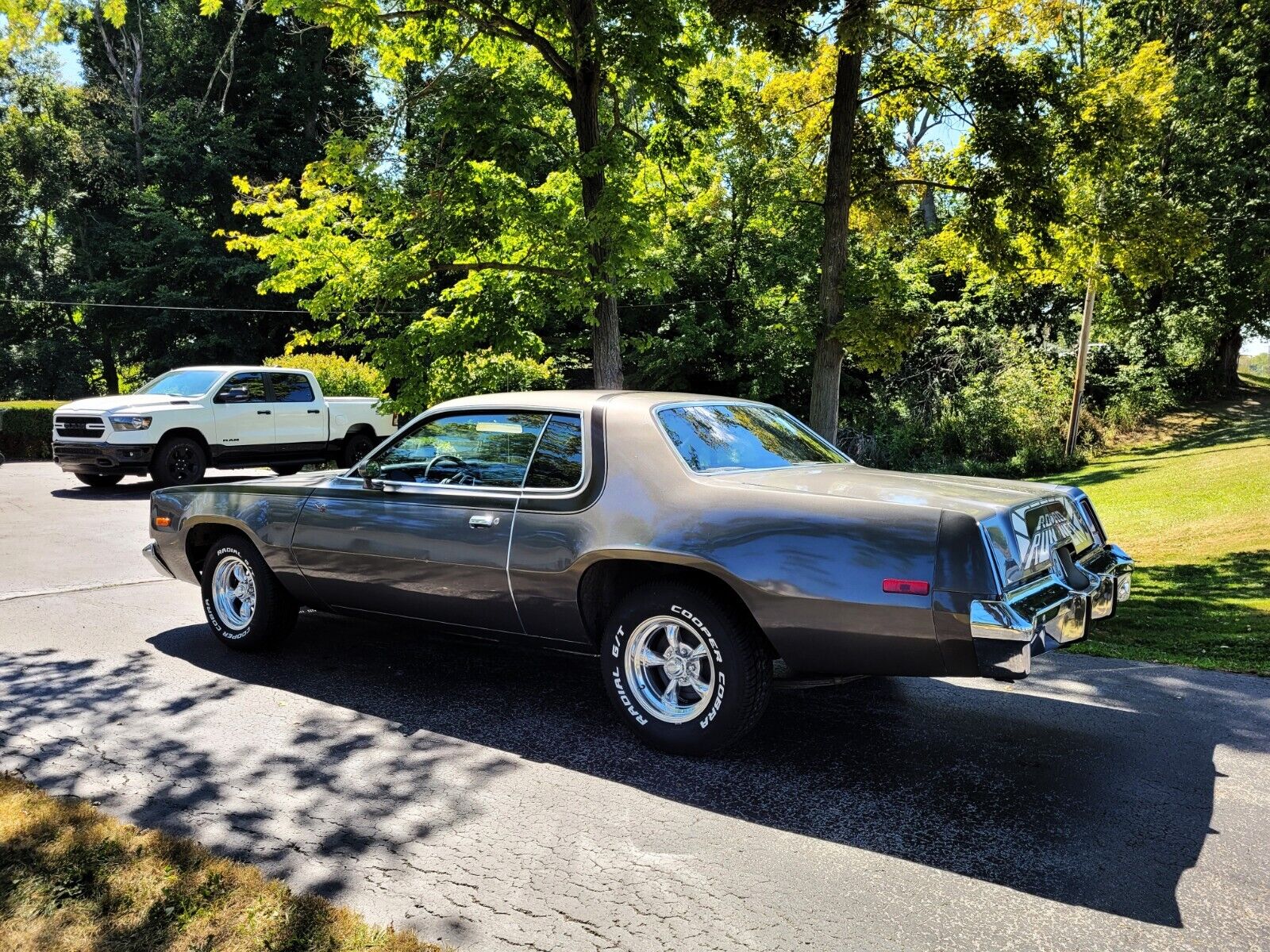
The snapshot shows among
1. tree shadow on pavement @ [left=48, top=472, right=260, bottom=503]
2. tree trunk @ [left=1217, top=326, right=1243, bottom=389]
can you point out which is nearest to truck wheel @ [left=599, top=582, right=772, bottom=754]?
tree shadow on pavement @ [left=48, top=472, right=260, bottom=503]

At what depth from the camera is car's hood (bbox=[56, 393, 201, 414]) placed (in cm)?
1419

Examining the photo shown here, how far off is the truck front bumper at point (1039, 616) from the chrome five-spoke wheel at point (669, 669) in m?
1.20

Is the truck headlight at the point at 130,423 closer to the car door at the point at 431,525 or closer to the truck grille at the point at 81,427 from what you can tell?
the truck grille at the point at 81,427

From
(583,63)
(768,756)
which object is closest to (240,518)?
(768,756)

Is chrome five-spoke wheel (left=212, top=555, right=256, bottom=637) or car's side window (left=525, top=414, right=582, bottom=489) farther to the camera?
chrome five-spoke wheel (left=212, top=555, right=256, bottom=637)

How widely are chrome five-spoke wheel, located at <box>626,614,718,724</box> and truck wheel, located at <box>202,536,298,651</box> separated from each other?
8.37ft

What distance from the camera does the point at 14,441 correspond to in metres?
22.5

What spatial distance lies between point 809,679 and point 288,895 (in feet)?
7.47

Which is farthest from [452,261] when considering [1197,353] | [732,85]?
[1197,353]

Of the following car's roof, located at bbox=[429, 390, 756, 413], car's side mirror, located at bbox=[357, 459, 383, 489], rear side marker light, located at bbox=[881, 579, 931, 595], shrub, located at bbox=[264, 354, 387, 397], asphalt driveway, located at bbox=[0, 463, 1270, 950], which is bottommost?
asphalt driveway, located at bbox=[0, 463, 1270, 950]

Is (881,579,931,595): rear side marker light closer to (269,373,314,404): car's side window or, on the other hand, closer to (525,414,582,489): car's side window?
(525,414,582,489): car's side window

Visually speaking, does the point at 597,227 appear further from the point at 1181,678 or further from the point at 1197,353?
the point at 1197,353

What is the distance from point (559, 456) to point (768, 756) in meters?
1.76

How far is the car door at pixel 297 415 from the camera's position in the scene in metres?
16.2
